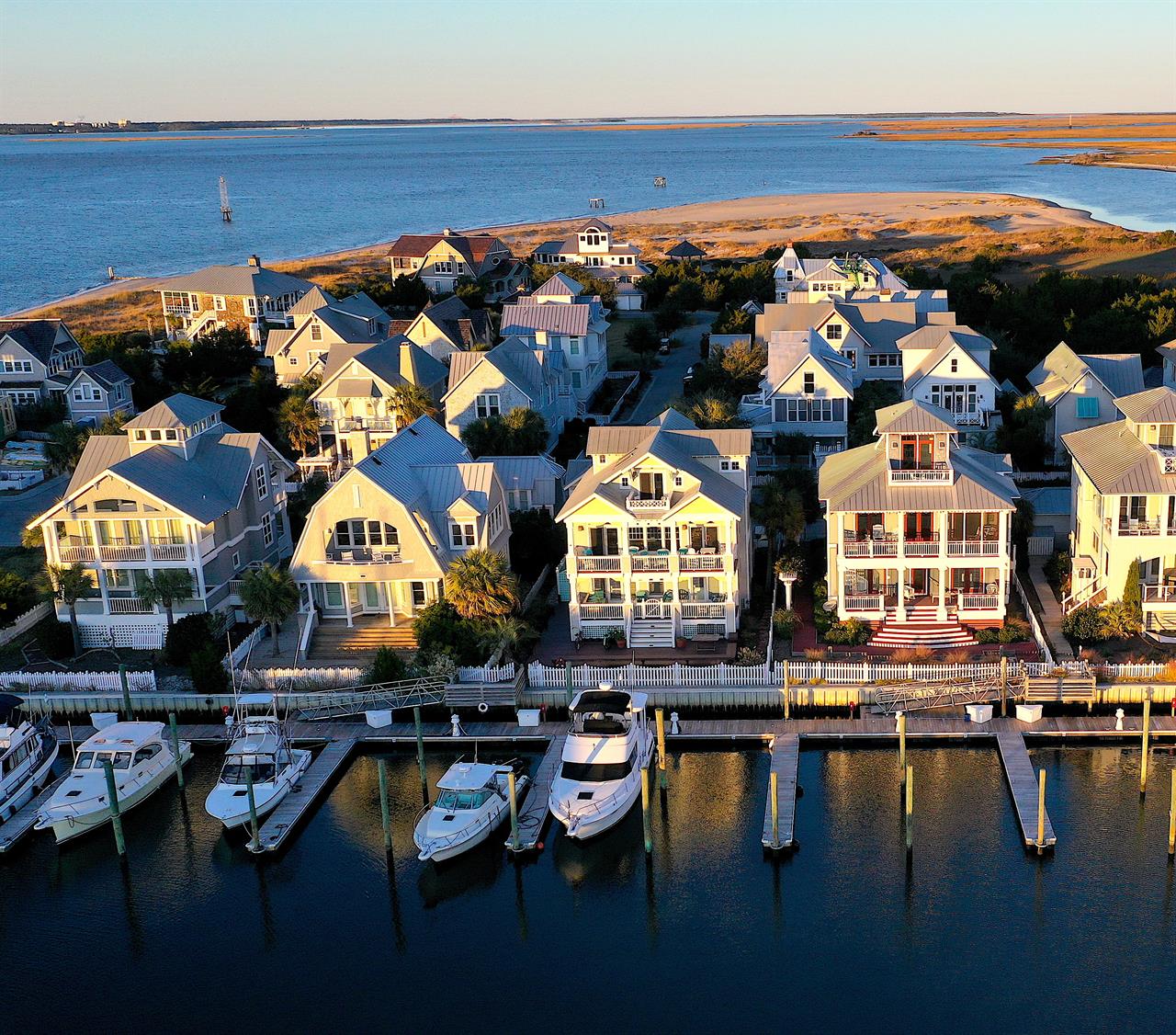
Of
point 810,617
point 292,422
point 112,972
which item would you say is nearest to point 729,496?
point 810,617

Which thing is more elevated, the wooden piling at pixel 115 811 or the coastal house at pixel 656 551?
the coastal house at pixel 656 551

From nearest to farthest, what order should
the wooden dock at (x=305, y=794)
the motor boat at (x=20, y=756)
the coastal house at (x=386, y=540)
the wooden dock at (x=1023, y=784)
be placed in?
the wooden dock at (x=1023, y=784) < the wooden dock at (x=305, y=794) < the motor boat at (x=20, y=756) < the coastal house at (x=386, y=540)

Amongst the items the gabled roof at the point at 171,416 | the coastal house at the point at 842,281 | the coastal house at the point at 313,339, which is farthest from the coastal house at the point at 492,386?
the coastal house at the point at 842,281

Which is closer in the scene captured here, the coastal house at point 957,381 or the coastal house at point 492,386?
the coastal house at point 957,381

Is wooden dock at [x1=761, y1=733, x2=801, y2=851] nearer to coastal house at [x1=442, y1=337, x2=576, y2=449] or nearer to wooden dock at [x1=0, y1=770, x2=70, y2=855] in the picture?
wooden dock at [x1=0, y1=770, x2=70, y2=855]

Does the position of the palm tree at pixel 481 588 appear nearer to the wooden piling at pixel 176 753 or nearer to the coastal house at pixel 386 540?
the coastal house at pixel 386 540

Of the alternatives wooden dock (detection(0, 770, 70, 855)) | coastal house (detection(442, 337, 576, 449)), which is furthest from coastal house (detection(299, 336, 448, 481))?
wooden dock (detection(0, 770, 70, 855))

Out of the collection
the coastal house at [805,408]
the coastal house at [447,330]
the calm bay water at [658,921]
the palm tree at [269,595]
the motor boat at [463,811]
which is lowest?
the calm bay water at [658,921]
